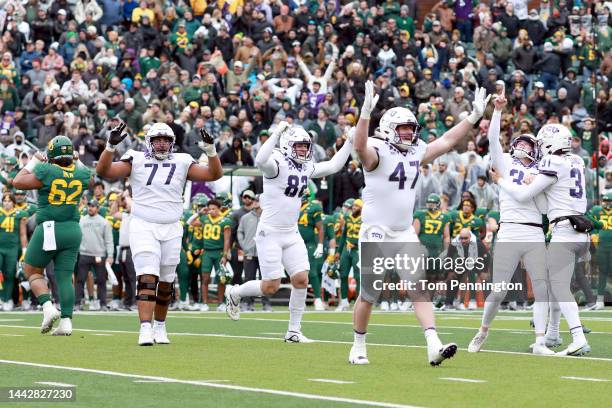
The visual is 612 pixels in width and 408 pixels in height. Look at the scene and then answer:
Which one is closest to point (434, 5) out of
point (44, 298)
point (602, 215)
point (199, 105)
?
point (199, 105)

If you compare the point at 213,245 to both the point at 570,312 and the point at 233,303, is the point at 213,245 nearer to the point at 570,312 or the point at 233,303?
the point at 233,303

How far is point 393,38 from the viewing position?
2870 cm

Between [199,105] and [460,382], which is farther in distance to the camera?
[199,105]

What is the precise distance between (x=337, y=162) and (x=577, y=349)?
2.74 m

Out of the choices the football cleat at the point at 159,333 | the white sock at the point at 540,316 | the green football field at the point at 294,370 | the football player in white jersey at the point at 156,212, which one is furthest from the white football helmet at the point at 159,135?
the white sock at the point at 540,316

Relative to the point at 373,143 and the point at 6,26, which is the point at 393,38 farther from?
the point at 373,143

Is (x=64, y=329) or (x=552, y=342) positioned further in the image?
(x=64, y=329)

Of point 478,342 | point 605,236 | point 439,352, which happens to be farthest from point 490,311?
point 605,236

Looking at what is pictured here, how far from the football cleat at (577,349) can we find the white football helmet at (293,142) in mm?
3287

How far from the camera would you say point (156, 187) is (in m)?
12.7

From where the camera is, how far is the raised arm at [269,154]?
41.1ft

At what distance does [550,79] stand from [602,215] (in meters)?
8.03

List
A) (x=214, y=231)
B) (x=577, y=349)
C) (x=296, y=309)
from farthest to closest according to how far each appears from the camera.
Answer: (x=214, y=231), (x=296, y=309), (x=577, y=349)

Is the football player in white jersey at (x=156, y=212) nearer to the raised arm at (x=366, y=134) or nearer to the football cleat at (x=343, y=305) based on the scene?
the raised arm at (x=366, y=134)
